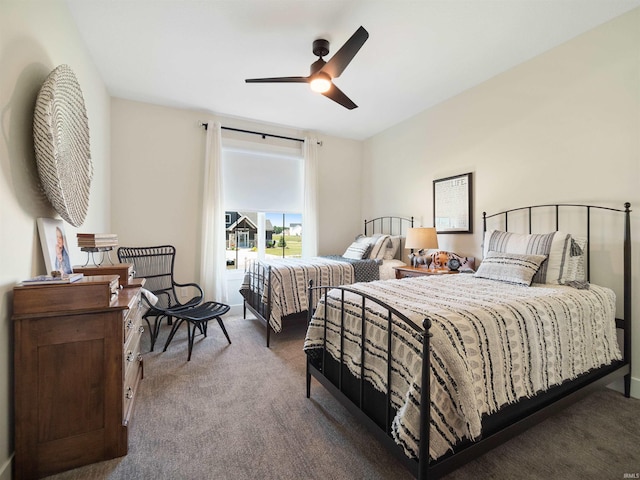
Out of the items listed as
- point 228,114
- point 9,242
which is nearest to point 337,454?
point 9,242

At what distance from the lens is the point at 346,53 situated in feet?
6.84

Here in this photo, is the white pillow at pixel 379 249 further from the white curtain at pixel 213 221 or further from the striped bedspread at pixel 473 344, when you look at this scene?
the white curtain at pixel 213 221

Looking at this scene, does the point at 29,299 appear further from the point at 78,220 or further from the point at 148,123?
the point at 148,123

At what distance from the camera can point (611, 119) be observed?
223cm

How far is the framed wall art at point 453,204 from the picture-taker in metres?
3.29

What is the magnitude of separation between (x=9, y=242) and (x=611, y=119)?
3.89 metres

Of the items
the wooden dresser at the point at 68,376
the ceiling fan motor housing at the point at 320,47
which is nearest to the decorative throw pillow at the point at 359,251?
the ceiling fan motor housing at the point at 320,47

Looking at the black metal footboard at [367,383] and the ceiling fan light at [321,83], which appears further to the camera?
the ceiling fan light at [321,83]

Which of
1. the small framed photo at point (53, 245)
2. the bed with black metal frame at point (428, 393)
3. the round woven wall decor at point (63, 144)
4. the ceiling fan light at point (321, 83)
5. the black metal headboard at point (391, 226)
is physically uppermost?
the ceiling fan light at point (321, 83)

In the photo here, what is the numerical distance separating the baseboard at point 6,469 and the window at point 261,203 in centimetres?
310

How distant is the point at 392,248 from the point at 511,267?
1.87 meters

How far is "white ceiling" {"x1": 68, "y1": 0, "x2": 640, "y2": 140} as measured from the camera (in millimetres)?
2098

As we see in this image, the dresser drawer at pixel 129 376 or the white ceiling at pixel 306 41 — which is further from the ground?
the white ceiling at pixel 306 41

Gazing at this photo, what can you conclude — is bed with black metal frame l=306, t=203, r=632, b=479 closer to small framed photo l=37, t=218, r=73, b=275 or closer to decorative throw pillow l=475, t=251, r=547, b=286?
decorative throw pillow l=475, t=251, r=547, b=286
